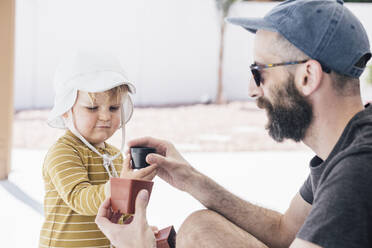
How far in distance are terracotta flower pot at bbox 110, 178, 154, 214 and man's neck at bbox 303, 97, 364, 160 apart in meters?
0.69

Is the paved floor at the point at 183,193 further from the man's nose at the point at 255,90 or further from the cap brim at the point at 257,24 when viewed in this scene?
the cap brim at the point at 257,24

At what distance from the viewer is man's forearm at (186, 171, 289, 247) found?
2424mm

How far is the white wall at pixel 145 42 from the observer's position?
12.8 metres

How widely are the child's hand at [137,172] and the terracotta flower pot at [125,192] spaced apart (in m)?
0.15

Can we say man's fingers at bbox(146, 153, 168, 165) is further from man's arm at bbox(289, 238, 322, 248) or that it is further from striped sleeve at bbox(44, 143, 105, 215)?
man's arm at bbox(289, 238, 322, 248)

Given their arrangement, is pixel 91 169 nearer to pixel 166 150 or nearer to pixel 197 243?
pixel 166 150

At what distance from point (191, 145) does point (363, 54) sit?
753cm

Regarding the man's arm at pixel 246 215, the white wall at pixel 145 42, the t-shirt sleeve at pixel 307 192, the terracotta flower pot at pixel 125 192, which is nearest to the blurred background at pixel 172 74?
the white wall at pixel 145 42

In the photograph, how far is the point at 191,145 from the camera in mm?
9344

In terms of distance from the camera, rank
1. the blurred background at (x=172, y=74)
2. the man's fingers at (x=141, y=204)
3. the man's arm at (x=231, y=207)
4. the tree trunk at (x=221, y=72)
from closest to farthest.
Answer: the man's fingers at (x=141, y=204), the man's arm at (x=231, y=207), the blurred background at (x=172, y=74), the tree trunk at (x=221, y=72)

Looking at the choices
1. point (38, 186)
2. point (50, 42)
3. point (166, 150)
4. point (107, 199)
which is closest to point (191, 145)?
point (38, 186)

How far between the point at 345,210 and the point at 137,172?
887 mm

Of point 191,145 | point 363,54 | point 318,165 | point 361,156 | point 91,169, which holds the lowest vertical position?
point 191,145

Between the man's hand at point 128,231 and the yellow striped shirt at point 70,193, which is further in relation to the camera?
the yellow striped shirt at point 70,193
